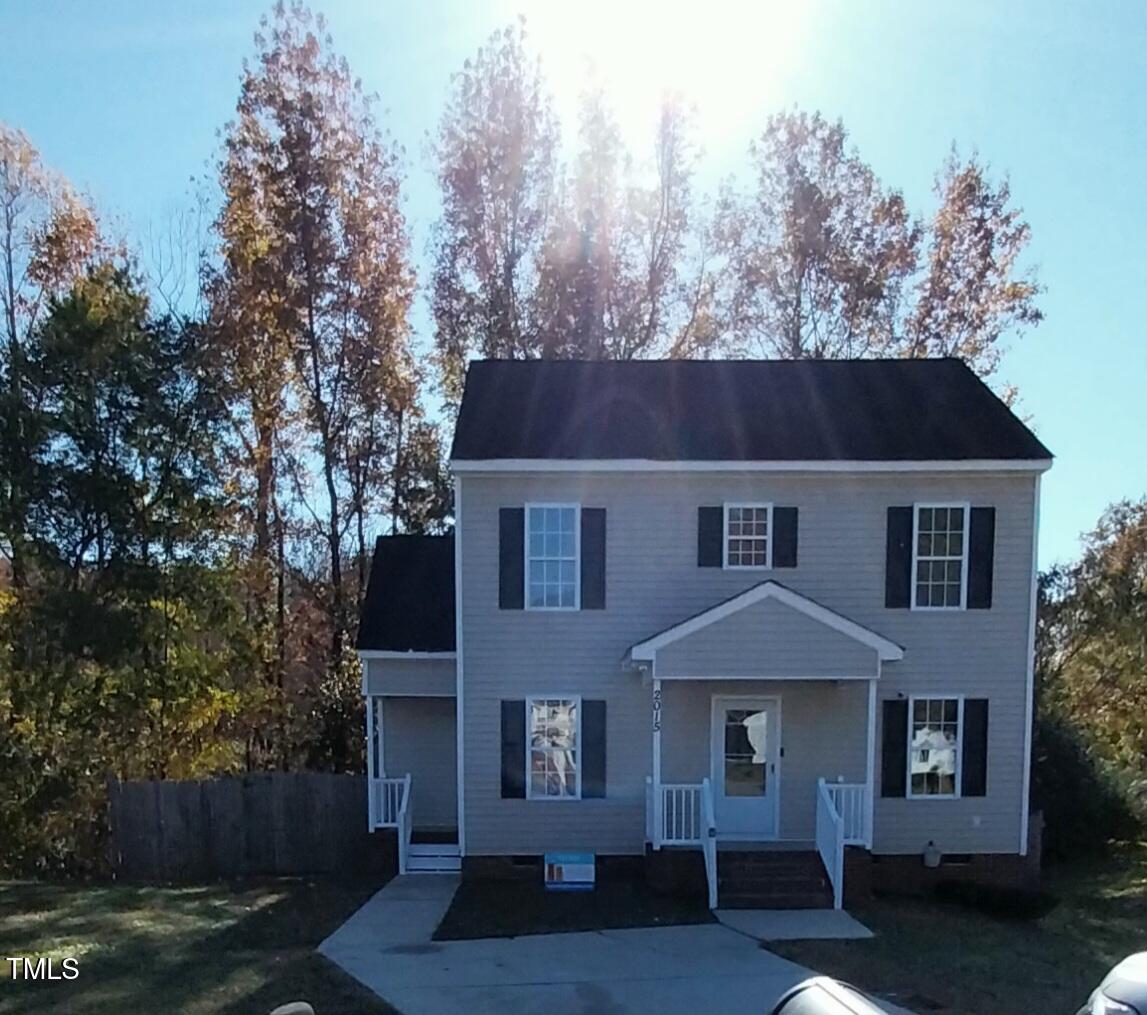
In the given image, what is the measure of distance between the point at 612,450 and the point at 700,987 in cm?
686

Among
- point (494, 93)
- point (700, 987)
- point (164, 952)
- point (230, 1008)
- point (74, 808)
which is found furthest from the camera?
point (494, 93)

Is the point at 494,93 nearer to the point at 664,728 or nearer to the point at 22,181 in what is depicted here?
the point at 22,181

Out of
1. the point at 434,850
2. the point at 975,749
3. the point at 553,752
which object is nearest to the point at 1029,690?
the point at 975,749

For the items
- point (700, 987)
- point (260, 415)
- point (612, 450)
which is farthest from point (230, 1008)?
point (260, 415)

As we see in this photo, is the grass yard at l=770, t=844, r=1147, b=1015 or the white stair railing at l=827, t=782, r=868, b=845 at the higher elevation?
the white stair railing at l=827, t=782, r=868, b=845

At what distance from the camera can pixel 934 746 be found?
13289 mm

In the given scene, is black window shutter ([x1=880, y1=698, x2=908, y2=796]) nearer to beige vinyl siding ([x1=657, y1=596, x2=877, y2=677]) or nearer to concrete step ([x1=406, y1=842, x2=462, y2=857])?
beige vinyl siding ([x1=657, y1=596, x2=877, y2=677])

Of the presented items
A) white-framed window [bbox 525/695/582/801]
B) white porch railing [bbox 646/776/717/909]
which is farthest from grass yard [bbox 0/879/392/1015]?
white porch railing [bbox 646/776/717/909]

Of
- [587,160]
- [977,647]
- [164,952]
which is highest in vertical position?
[587,160]

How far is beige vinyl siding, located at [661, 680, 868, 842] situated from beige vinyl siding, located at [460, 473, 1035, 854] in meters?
0.34

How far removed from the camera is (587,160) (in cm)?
2238

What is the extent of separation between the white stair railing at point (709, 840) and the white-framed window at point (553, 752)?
1.77m

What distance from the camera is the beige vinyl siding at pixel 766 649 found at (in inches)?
488

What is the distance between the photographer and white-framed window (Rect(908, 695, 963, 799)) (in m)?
13.2
